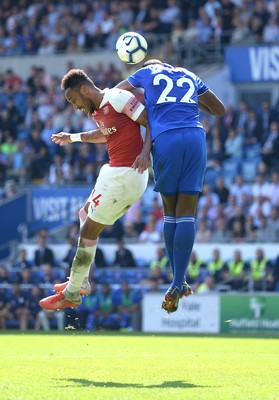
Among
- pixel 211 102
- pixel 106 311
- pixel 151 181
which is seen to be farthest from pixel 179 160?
pixel 151 181

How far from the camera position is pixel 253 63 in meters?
27.3

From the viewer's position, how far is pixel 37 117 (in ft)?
94.3

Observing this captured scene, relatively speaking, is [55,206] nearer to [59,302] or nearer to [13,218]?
[13,218]

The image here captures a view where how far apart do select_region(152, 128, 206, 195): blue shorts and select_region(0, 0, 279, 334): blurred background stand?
619 cm

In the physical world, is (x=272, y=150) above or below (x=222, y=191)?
above

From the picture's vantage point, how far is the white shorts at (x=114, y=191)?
10664mm

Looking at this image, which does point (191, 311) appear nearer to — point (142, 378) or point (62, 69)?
point (142, 378)

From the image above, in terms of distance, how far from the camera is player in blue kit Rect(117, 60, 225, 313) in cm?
1030

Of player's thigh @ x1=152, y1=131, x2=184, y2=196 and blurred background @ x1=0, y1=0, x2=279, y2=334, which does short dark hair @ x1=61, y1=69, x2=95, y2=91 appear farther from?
blurred background @ x1=0, y1=0, x2=279, y2=334

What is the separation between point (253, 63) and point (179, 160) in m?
17.5

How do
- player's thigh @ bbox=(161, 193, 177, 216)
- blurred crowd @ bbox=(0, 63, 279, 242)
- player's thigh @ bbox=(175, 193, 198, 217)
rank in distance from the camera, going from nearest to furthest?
player's thigh @ bbox=(175, 193, 198, 217) → player's thigh @ bbox=(161, 193, 177, 216) → blurred crowd @ bbox=(0, 63, 279, 242)

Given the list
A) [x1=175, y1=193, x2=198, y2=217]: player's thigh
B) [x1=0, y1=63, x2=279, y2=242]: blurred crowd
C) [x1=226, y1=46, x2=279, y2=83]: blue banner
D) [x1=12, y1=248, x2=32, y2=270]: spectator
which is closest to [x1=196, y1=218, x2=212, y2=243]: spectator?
[x1=0, y1=63, x2=279, y2=242]: blurred crowd

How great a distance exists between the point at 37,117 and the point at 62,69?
10.6 feet

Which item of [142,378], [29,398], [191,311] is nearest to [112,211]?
[142,378]
